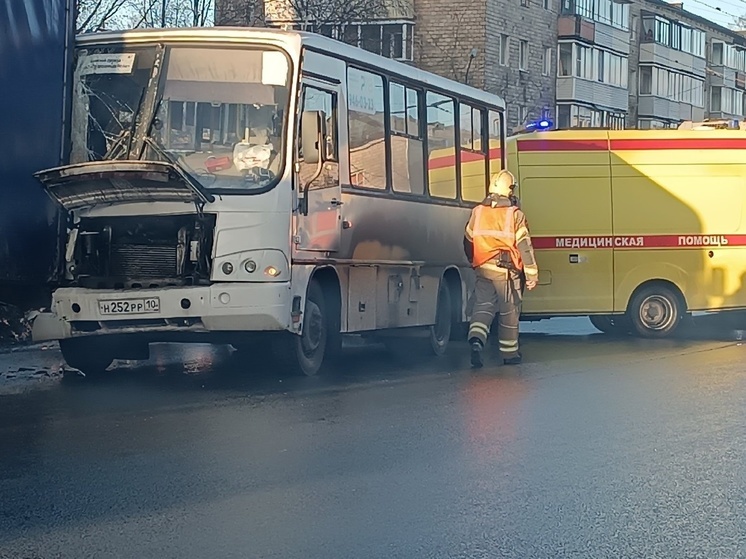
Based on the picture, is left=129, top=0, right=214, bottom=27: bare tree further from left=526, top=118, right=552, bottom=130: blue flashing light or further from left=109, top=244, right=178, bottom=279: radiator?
left=109, top=244, right=178, bottom=279: radiator

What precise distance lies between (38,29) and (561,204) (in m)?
8.43

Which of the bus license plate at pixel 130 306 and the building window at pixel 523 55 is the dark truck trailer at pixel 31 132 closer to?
the bus license plate at pixel 130 306

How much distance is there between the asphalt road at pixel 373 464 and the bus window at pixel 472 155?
3628 millimetres

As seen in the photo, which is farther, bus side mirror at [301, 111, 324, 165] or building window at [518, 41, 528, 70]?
building window at [518, 41, 528, 70]

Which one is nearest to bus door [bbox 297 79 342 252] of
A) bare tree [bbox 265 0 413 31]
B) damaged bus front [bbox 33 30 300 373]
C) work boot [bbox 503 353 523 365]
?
damaged bus front [bbox 33 30 300 373]

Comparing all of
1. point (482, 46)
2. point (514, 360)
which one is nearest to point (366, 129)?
point (514, 360)

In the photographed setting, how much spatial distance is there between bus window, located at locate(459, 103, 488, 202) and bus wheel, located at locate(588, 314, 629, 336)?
9.94 feet

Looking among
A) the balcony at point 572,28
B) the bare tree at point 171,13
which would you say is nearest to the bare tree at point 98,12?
the bare tree at point 171,13

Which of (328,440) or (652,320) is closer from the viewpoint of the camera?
(328,440)

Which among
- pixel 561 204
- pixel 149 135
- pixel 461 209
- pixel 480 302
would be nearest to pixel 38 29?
pixel 149 135

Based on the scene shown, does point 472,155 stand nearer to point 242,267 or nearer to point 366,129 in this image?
point 366,129

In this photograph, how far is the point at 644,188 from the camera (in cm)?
1664

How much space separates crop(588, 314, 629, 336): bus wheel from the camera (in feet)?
56.8

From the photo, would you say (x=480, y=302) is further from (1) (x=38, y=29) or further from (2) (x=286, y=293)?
(1) (x=38, y=29)
